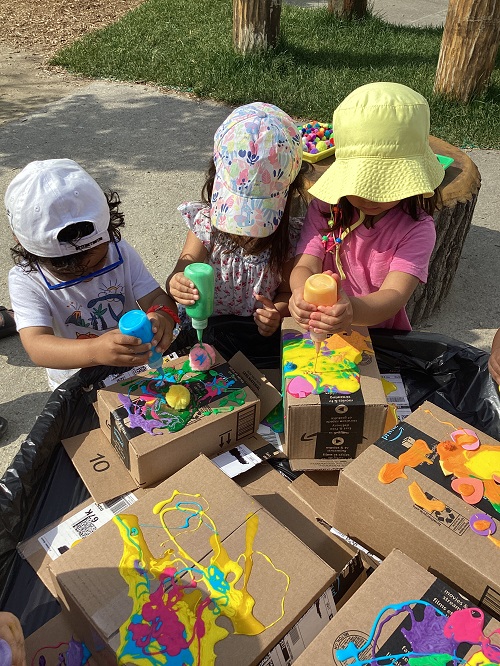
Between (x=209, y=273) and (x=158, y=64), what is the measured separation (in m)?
4.99

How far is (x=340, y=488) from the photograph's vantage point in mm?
1188

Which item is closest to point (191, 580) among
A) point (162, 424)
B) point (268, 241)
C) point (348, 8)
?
point (162, 424)

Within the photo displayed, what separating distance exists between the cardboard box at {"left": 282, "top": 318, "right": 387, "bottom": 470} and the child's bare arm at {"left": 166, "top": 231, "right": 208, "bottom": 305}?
28 cm

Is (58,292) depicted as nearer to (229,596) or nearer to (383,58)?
(229,596)

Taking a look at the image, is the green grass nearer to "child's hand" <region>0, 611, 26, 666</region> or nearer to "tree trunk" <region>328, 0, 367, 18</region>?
"tree trunk" <region>328, 0, 367, 18</region>

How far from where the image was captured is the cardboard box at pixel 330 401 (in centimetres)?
130

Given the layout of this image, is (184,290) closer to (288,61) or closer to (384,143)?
(384,143)

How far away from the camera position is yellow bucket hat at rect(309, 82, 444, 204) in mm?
1395

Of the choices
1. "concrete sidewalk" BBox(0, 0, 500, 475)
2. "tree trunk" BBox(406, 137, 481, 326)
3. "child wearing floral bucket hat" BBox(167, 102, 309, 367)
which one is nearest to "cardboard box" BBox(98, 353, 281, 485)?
"child wearing floral bucket hat" BBox(167, 102, 309, 367)

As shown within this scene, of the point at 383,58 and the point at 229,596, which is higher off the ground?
the point at 229,596

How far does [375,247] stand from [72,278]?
0.87 m

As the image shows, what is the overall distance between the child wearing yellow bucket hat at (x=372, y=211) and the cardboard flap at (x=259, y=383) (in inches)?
10.7

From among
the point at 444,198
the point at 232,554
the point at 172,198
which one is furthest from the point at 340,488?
the point at 172,198

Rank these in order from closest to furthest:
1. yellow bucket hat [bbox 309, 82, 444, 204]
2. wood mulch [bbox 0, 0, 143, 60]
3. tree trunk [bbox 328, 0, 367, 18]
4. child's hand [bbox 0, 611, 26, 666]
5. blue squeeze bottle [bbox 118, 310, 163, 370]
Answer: child's hand [bbox 0, 611, 26, 666], blue squeeze bottle [bbox 118, 310, 163, 370], yellow bucket hat [bbox 309, 82, 444, 204], tree trunk [bbox 328, 0, 367, 18], wood mulch [bbox 0, 0, 143, 60]
